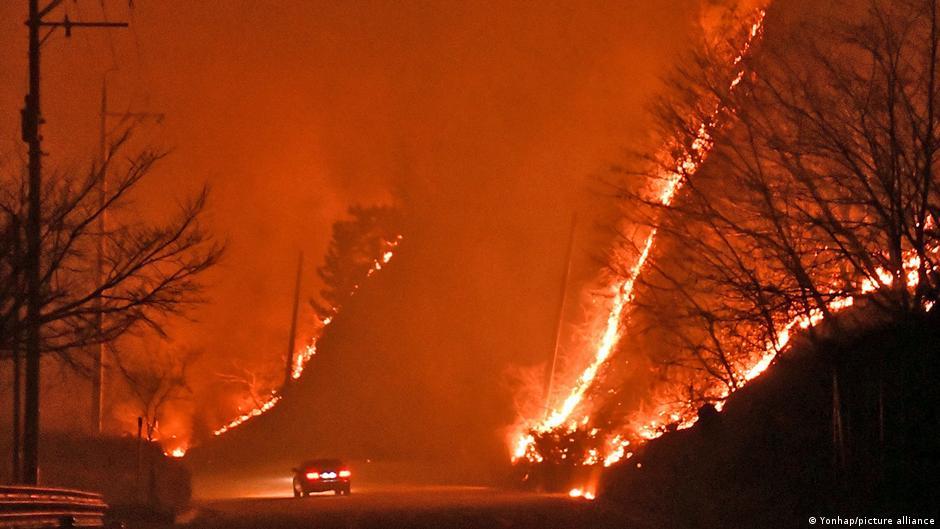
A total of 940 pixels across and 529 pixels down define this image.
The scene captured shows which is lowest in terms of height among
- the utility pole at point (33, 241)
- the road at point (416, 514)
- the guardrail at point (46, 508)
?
the road at point (416, 514)

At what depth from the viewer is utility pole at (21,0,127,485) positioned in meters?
19.8

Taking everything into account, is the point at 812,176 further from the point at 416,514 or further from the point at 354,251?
the point at 354,251

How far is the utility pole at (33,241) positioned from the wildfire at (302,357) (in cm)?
3200

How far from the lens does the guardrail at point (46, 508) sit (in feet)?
52.7

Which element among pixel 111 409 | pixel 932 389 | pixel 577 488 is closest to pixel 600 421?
pixel 577 488

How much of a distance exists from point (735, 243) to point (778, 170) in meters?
2.06

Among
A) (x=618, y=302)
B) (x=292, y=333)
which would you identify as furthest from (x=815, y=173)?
(x=292, y=333)

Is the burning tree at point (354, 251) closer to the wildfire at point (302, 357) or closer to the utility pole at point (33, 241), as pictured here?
the wildfire at point (302, 357)

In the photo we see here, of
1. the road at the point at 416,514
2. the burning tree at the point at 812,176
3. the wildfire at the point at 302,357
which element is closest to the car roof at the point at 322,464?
the road at the point at 416,514

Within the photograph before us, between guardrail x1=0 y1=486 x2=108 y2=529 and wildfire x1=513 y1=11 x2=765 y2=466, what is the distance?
10.5 meters

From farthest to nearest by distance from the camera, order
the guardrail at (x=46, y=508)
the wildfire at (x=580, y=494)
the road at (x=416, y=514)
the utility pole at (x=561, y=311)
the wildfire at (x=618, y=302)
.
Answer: the utility pole at (x=561, y=311), the wildfire at (x=580, y=494), the road at (x=416, y=514), the wildfire at (x=618, y=302), the guardrail at (x=46, y=508)

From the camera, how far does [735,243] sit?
22.4 meters

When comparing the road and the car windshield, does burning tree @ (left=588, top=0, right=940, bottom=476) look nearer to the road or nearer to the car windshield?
the road

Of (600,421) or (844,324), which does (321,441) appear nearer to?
(600,421)
